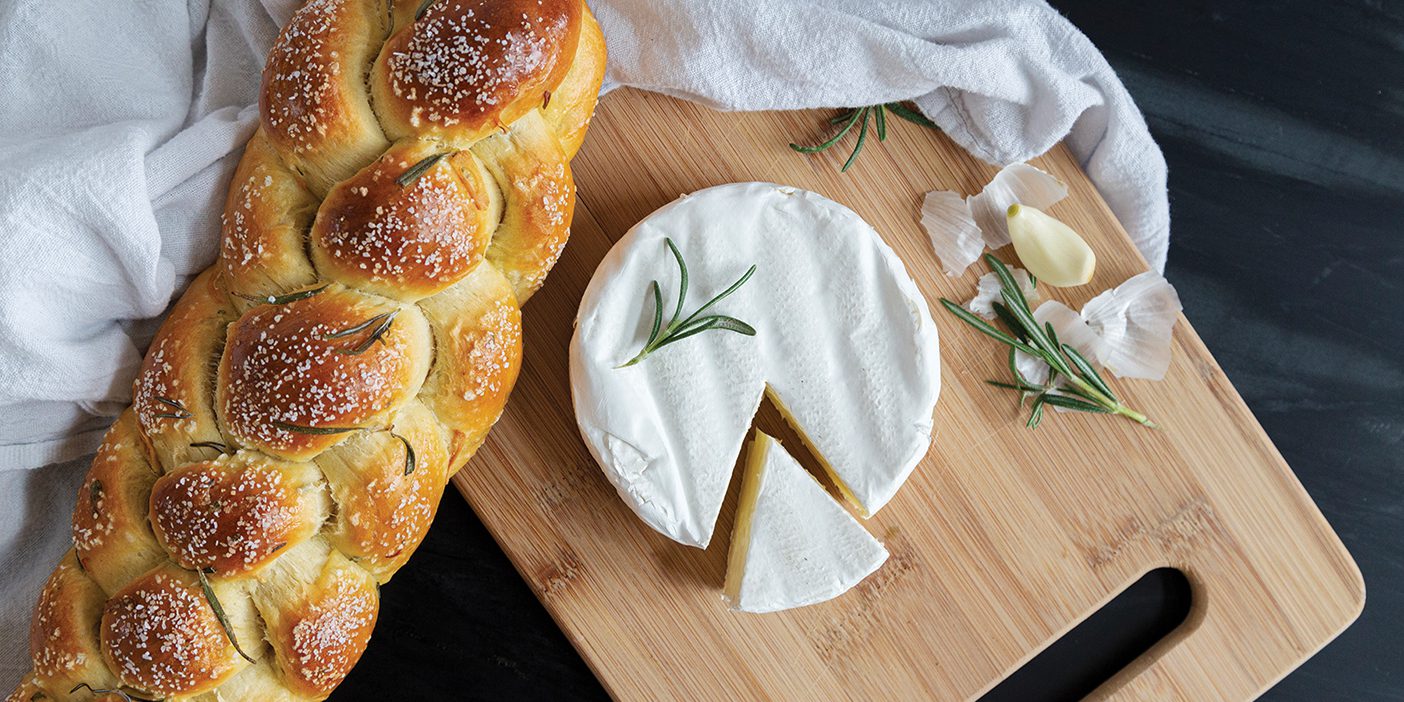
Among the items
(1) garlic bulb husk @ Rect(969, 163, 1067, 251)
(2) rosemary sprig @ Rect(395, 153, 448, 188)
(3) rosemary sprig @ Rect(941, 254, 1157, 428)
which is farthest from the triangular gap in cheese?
(2) rosemary sprig @ Rect(395, 153, 448, 188)

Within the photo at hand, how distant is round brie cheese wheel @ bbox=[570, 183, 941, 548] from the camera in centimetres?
161

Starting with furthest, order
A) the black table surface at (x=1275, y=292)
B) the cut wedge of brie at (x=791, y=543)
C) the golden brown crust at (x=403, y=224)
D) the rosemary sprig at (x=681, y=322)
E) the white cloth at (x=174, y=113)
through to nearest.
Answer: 1. the black table surface at (x=1275, y=292)
2. the cut wedge of brie at (x=791, y=543)
3. the rosemary sprig at (x=681, y=322)
4. the white cloth at (x=174, y=113)
5. the golden brown crust at (x=403, y=224)

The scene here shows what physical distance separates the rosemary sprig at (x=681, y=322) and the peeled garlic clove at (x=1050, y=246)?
1.59 feet

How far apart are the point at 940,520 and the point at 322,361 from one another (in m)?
1.08

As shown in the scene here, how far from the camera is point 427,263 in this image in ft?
4.41

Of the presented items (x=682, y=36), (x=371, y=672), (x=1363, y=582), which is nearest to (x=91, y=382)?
(x=371, y=672)

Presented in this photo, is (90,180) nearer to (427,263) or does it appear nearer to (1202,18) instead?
(427,263)

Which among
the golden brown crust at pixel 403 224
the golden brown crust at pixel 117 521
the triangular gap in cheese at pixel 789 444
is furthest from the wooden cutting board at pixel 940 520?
the golden brown crust at pixel 117 521

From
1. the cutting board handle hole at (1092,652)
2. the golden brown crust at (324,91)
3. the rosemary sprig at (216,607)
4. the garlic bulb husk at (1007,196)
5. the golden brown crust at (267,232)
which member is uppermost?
the golden brown crust at (324,91)

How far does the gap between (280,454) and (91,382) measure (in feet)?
1.24

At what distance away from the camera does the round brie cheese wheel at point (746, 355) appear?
63.3 inches

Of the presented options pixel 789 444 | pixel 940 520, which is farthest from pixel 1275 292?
pixel 789 444

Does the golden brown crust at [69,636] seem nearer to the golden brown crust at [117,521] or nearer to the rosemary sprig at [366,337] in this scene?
the golden brown crust at [117,521]

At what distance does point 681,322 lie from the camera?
1.60m
